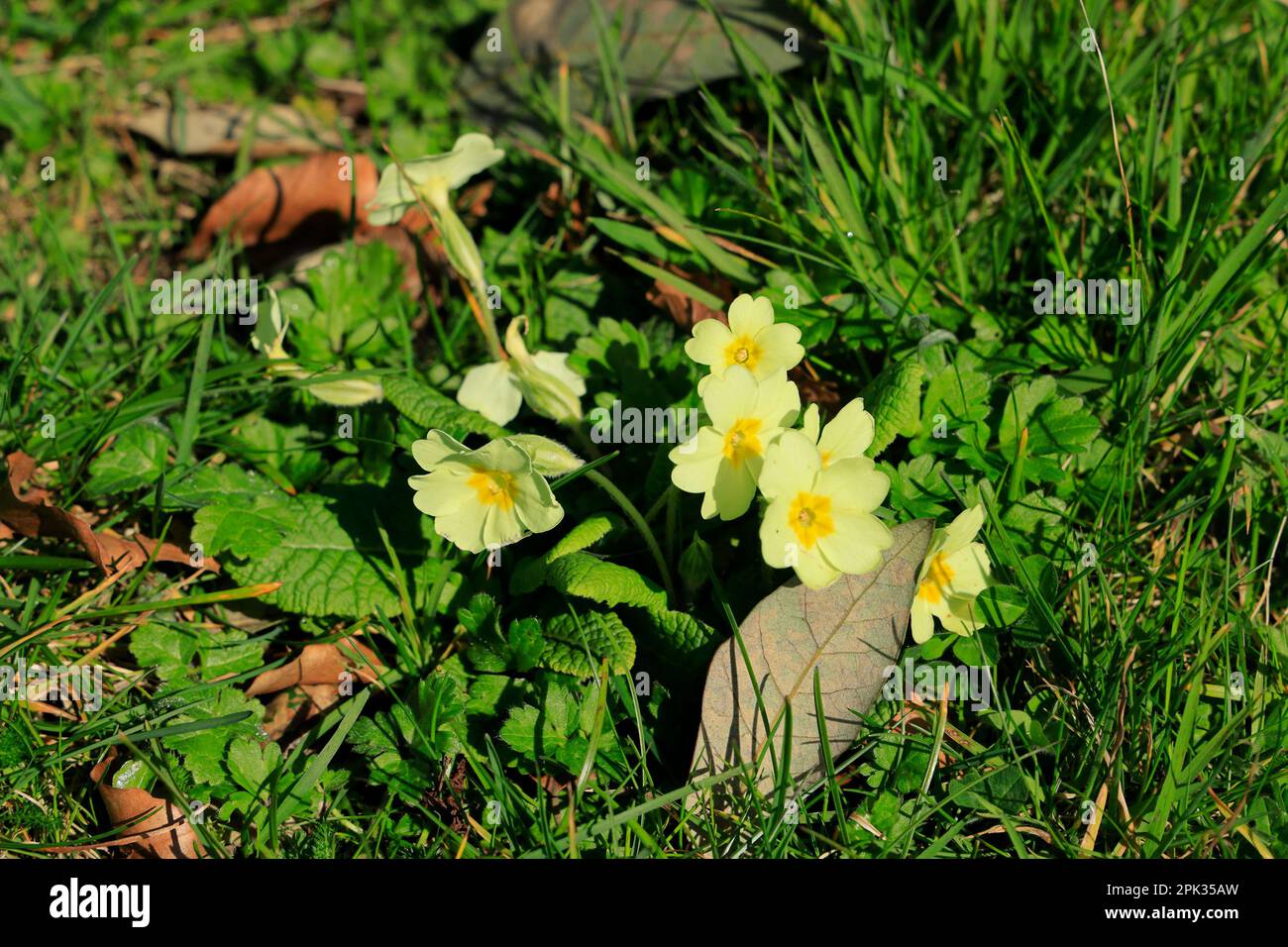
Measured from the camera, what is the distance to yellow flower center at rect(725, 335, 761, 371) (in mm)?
2574

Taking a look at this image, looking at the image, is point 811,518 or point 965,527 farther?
point 965,527

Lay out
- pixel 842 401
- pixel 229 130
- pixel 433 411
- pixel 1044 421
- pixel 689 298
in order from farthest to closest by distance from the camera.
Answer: pixel 229 130, pixel 689 298, pixel 842 401, pixel 433 411, pixel 1044 421

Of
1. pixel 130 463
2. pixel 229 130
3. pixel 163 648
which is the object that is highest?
pixel 229 130

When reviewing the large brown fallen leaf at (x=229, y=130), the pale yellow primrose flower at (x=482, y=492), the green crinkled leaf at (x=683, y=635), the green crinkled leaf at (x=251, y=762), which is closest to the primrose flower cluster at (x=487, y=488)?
the pale yellow primrose flower at (x=482, y=492)

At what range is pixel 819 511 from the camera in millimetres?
2229

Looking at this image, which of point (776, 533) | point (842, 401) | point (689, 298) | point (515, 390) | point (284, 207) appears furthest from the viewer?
point (284, 207)

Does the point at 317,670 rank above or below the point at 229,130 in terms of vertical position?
below

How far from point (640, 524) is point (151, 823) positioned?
1358 millimetres

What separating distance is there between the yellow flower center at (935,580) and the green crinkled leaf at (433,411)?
114cm

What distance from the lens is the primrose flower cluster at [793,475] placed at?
7.20 ft

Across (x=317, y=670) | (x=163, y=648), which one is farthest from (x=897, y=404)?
(x=163, y=648)

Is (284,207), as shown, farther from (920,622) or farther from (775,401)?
(920,622)

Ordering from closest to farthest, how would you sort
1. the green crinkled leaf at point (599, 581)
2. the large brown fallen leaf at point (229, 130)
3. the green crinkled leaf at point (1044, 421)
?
the green crinkled leaf at point (599, 581)
the green crinkled leaf at point (1044, 421)
the large brown fallen leaf at point (229, 130)

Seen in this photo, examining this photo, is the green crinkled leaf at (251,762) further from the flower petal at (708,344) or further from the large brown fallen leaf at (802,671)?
the flower petal at (708,344)
